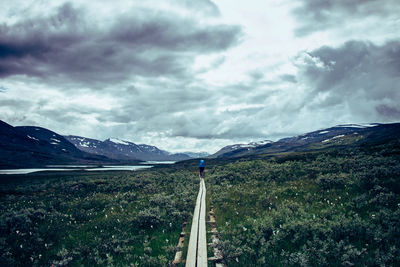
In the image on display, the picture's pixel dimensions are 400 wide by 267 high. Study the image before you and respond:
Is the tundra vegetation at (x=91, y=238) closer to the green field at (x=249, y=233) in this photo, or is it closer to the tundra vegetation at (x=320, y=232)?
the green field at (x=249, y=233)

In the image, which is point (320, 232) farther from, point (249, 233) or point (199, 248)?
point (199, 248)

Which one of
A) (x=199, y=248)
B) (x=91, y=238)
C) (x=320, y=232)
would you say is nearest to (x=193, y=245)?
(x=199, y=248)

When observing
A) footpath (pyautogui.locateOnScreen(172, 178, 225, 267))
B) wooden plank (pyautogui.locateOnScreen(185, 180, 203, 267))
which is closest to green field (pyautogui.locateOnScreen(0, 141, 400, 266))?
footpath (pyautogui.locateOnScreen(172, 178, 225, 267))

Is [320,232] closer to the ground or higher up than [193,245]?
higher up

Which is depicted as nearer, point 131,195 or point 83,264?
point 83,264

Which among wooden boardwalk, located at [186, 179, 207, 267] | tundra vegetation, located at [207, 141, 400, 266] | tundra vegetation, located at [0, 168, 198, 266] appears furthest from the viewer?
tundra vegetation, located at [0, 168, 198, 266]

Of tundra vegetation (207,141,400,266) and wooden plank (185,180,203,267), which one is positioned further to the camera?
wooden plank (185,180,203,267)

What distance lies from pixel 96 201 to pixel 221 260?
14087 mm

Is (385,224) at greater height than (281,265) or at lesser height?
greater

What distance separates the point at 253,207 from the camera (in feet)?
41.5

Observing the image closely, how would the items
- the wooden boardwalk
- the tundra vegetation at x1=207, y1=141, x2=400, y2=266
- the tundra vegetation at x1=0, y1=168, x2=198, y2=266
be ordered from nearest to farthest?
the tundra vegetation at x1=207, y1=141, x2=400, y2=266 < the wooden boardwalk < the tundra vegetation at x1=0, y1=168, x2=198, y2=266

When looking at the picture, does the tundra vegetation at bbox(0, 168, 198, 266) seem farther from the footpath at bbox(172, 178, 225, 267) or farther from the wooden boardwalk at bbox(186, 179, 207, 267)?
the wooden boardwalk at bbox(186, 179, 207, 267)

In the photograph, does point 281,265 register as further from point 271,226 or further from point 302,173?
point 302,173

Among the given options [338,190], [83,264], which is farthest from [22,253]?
[338,190]
